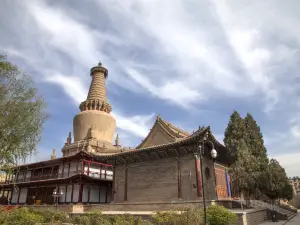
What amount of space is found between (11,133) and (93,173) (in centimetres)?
1965

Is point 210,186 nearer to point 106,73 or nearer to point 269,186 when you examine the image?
point 269,186

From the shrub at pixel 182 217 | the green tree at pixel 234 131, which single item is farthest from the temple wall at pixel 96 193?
the shrub at pixel 182 217

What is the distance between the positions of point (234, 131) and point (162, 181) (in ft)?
52.4

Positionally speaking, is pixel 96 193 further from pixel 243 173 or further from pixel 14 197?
pixel 243 173

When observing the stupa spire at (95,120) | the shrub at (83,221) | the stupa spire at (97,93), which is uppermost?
the stupa spire at (97,93)

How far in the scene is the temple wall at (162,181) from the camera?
20.1m

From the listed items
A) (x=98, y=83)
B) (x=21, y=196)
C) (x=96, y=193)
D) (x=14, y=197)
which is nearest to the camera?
(x=96, y=193)

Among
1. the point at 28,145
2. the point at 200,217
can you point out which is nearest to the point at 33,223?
the point at 28,145

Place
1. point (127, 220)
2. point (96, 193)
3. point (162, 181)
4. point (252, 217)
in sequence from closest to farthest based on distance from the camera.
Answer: point (127, 220) < point (252, 217) < point (162, 181) < point (96, 193)

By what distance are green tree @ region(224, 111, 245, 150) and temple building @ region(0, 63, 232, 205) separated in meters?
6.48

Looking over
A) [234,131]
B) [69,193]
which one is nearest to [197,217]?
[69,193]

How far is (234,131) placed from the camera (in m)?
33.4

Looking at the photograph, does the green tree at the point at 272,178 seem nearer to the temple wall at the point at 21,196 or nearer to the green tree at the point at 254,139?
the green tree at the point at 254,139

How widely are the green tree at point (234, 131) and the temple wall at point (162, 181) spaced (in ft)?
34.8
